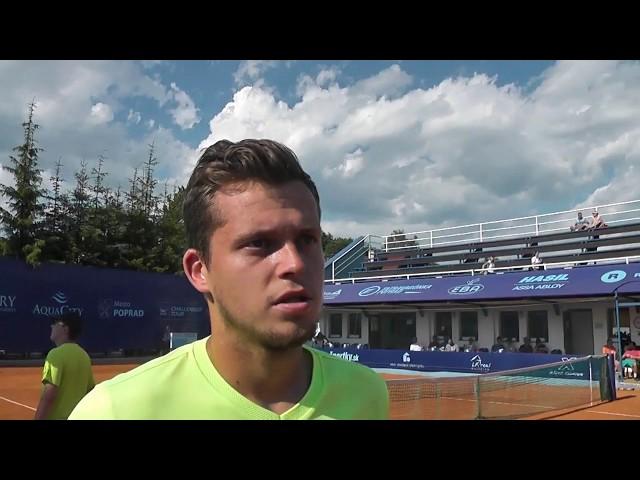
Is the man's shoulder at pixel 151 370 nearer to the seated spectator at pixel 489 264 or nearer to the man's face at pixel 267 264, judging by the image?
the man's face at pixel 267 264

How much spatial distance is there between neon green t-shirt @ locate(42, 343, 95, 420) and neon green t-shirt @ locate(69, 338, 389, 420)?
12.6ft

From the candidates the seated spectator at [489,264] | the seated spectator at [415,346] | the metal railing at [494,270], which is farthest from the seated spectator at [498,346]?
the seated spectator at [489,264]

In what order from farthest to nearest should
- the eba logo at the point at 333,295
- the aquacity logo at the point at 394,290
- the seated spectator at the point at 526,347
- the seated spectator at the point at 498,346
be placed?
the eba logo at the point at 333,295
the aquacity logo at the point at 394,290
the seated spectator at the point at 498,346
the seated spectator at the point at 526,347

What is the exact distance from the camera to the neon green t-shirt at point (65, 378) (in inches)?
201

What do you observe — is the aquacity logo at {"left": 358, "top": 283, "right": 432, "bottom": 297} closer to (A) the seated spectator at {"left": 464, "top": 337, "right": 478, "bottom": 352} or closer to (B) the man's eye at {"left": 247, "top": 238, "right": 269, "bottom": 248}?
(A) the seated spectator at {"left": 464, "top": 337, "right": 478, "bottom": 352}

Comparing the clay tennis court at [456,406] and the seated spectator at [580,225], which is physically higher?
the seated spectator at [580,225]

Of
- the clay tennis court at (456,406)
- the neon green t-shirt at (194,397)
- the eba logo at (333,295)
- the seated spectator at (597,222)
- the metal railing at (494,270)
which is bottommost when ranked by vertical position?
the clay tennis court at (456,406)

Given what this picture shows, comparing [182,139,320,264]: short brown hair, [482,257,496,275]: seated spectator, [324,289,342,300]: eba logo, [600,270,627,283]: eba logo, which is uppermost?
[482,257,496,275]: seated spectator

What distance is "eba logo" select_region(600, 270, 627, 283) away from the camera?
18.7m

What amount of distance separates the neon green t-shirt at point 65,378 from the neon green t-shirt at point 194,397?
3829 millimetres

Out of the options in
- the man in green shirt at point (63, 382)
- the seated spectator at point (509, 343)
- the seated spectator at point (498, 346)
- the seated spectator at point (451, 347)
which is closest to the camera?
the man in green shirt at point (63, 382)

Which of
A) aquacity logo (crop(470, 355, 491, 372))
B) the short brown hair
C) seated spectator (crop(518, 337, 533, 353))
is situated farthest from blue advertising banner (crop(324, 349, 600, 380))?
the short brown hair

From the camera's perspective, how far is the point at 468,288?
23.2 metres
